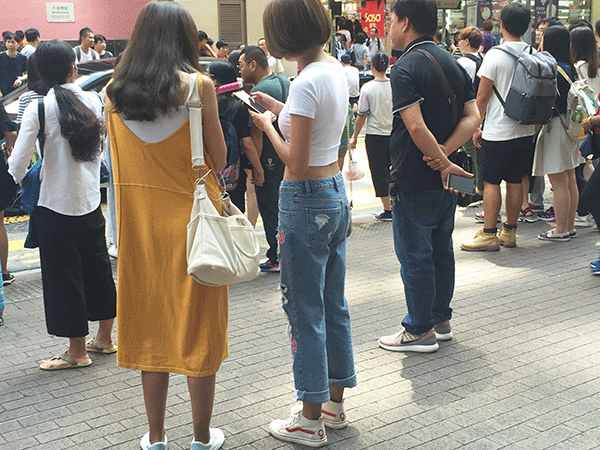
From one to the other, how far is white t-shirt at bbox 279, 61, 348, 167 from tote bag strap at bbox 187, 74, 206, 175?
1.33 ft

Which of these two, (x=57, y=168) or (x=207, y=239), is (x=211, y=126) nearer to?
(x=207, y=239)

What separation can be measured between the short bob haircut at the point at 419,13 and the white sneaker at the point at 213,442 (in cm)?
257

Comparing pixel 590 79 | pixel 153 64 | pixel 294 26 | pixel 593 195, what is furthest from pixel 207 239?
pixel 590 79

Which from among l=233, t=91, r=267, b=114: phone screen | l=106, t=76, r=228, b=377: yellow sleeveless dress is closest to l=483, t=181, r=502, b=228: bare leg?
l=233, t=91, r=267, b=114: phone screen

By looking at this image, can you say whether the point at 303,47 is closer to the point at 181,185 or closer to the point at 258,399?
the point at 181,185

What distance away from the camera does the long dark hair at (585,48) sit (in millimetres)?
7445

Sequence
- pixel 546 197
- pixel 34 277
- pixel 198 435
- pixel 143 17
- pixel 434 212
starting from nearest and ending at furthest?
pixel 143 17, pixel 198 435, pixel 434 212, pixel 34 277, pixel 546 197

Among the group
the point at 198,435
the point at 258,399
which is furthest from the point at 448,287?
the point at 198,435

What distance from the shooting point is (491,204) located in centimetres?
709

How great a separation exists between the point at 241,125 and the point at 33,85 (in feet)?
6.24

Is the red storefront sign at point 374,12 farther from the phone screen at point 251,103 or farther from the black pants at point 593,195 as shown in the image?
the phone screen at point 251,103

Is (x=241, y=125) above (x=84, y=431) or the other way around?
above

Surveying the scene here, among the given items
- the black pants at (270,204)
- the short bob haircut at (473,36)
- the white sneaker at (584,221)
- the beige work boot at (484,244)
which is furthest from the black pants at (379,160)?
the black pants at (270,204)

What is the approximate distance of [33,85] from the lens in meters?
4.59
